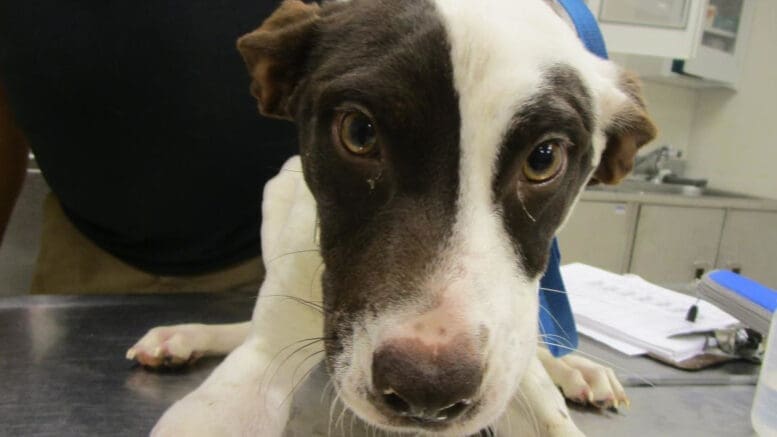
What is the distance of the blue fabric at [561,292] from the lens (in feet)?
3.20

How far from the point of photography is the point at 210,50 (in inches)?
55.5

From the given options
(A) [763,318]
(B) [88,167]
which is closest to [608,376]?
(A) [763,318]

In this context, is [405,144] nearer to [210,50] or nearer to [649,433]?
[649,433]

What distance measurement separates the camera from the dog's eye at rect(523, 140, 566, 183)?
0.68 meters

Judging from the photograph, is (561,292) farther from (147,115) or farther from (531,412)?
(147,115)

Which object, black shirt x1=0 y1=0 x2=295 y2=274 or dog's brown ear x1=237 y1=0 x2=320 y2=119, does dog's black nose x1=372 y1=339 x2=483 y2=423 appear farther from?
black shirt x1=0 y1=0 x2=295 y2=274

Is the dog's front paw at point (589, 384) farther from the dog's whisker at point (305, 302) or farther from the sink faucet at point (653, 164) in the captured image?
the sink faucet at point (653, 164)

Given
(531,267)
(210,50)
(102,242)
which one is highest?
(210,50)

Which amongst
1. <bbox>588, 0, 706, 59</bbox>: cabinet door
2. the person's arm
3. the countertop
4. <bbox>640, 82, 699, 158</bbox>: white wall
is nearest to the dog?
the person's arm

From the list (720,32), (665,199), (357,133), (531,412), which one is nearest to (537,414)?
(531,412)

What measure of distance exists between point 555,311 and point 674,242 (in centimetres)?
274

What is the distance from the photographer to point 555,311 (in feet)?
3.43

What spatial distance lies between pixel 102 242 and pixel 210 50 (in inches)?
23.0

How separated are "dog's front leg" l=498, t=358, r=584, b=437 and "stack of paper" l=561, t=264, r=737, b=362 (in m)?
0.51
